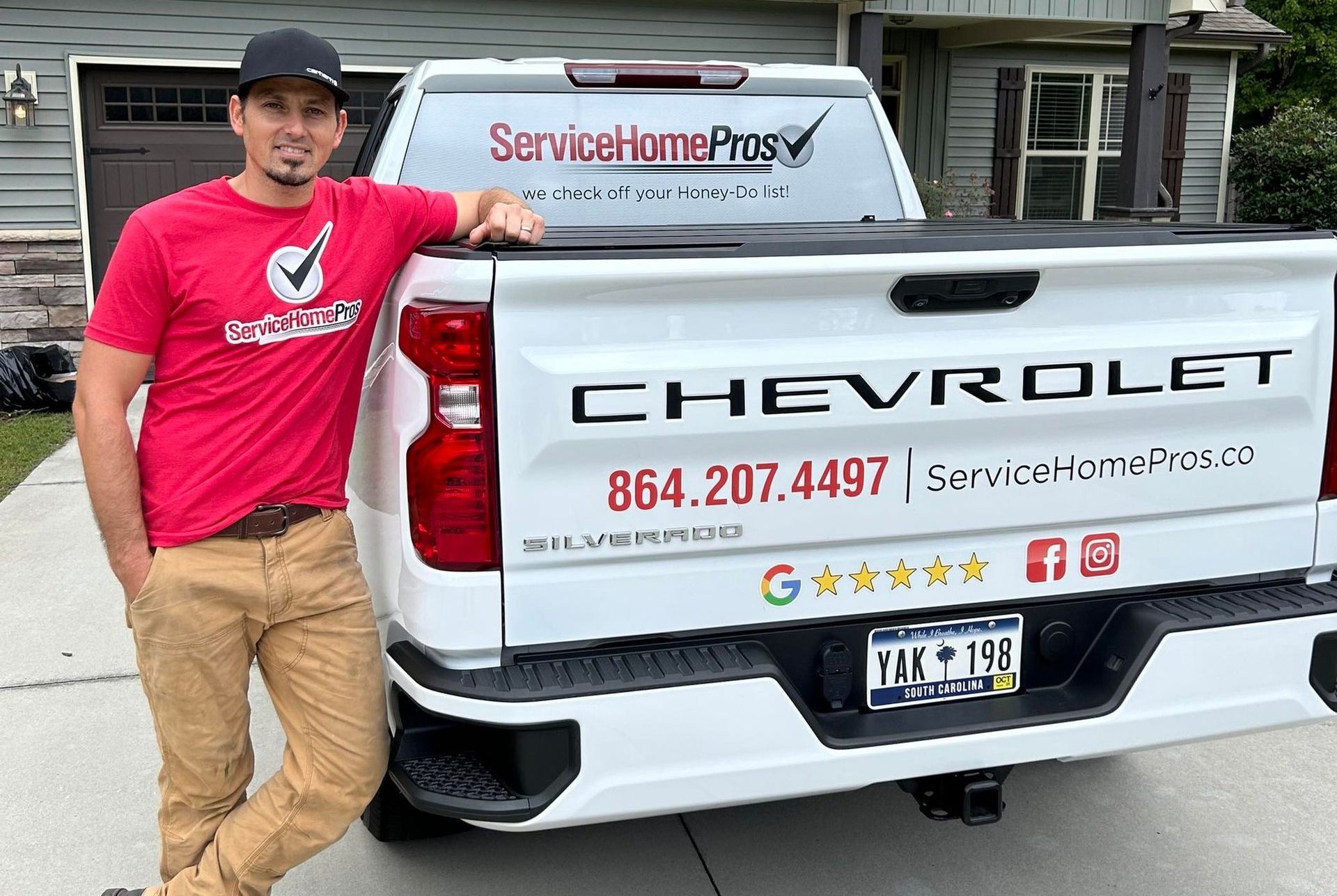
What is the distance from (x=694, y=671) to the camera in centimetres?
241

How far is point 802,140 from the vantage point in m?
4.60

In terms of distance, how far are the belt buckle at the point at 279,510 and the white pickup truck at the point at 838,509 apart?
19 centimetres

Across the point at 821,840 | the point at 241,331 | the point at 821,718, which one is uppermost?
the point at 241,331

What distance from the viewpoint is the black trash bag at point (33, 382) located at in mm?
9727

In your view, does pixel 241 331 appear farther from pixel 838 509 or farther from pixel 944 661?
pixel 944 661

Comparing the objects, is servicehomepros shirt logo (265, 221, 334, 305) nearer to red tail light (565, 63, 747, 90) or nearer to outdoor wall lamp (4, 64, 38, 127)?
red tail light (565, 63, 747, 90)

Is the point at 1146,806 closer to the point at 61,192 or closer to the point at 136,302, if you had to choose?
the point at 136,302

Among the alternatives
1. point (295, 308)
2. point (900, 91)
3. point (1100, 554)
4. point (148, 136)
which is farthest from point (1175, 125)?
point (295, 308)

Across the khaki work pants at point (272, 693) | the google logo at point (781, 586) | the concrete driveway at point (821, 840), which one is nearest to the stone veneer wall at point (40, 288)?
the concrete driveway at point (821, 840)

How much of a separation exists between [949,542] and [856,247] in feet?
2.19

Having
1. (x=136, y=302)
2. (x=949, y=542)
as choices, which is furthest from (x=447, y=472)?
(x=949, y=542)

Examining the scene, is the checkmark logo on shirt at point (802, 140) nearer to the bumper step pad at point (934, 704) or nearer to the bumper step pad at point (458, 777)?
the bumper step pad at point (934, 704)

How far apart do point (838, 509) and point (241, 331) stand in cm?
125

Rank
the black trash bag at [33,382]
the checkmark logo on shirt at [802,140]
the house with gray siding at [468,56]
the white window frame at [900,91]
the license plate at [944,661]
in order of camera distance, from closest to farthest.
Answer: the license plate at [944,661]
the checkmark logo on shirt at [802,140]
the black trash bag at [33,382]
the house with gray siding at [468,56]
the white window frame at [900,91]
